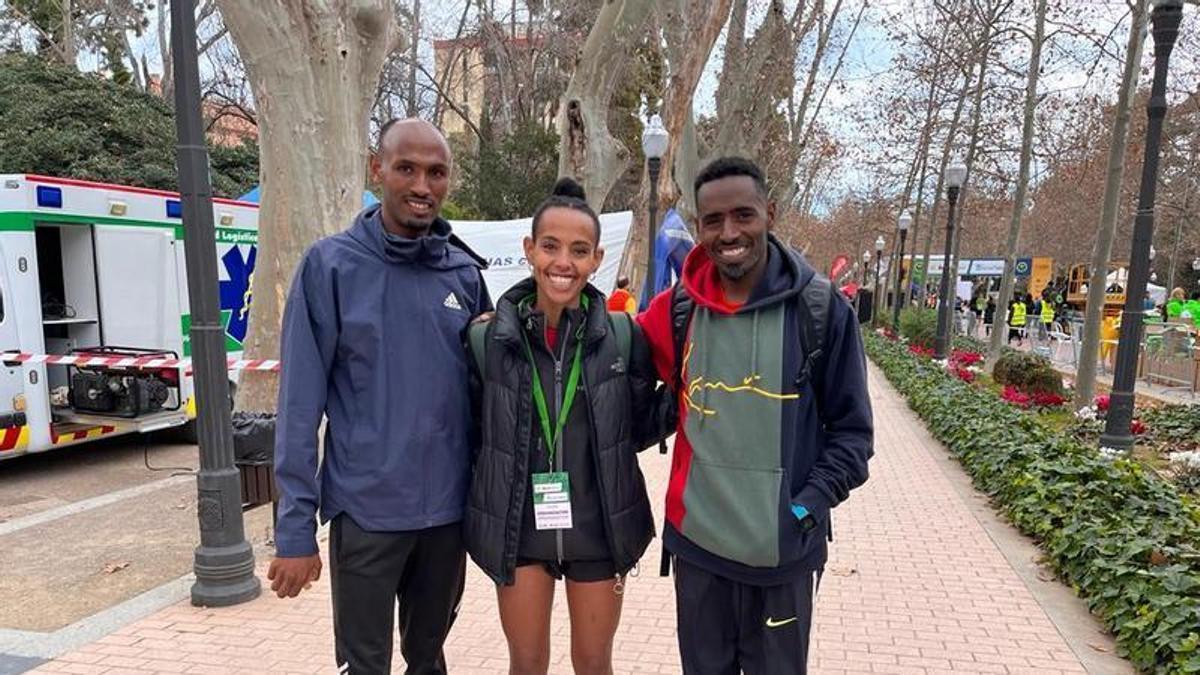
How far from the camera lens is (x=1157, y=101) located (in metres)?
7.19

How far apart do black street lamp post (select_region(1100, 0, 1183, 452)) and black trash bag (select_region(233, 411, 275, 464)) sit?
277 inches

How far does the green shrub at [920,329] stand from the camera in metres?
20.5

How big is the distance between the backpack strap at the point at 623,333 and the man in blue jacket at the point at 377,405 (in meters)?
0.45

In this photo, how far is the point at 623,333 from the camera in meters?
2.50

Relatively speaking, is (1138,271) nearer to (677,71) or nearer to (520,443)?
(520,443)

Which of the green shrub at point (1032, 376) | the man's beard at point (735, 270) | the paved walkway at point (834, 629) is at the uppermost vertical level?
the man's beard at point (735, 270)

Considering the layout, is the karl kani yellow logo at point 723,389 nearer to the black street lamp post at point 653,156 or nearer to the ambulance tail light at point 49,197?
the ambulance tail light at point 49,197

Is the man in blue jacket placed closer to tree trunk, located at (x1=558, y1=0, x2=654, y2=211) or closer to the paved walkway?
the paved walkway

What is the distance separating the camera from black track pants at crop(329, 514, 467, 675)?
7.69ft

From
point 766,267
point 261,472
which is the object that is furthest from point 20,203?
point 766,267

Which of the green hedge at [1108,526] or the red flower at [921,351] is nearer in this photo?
the green hedge at [1108,526]

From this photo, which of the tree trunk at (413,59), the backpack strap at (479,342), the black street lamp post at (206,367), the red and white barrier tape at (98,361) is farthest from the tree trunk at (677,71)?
the tree trunk at (413,59)

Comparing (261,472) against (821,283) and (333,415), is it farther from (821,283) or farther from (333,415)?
(821,283)

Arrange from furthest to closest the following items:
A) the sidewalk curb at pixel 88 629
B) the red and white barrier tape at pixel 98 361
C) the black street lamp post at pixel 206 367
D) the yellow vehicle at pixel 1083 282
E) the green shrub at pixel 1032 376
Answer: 1. the yellow vehicle at pixel 1083 282
2. the green shrub at pixel 1032 376
3. the red and white barrier tape at pixel 98 361
4. the black street lamp post at pixel 206 367
5. the sidewalk curb at pixel 88 629
